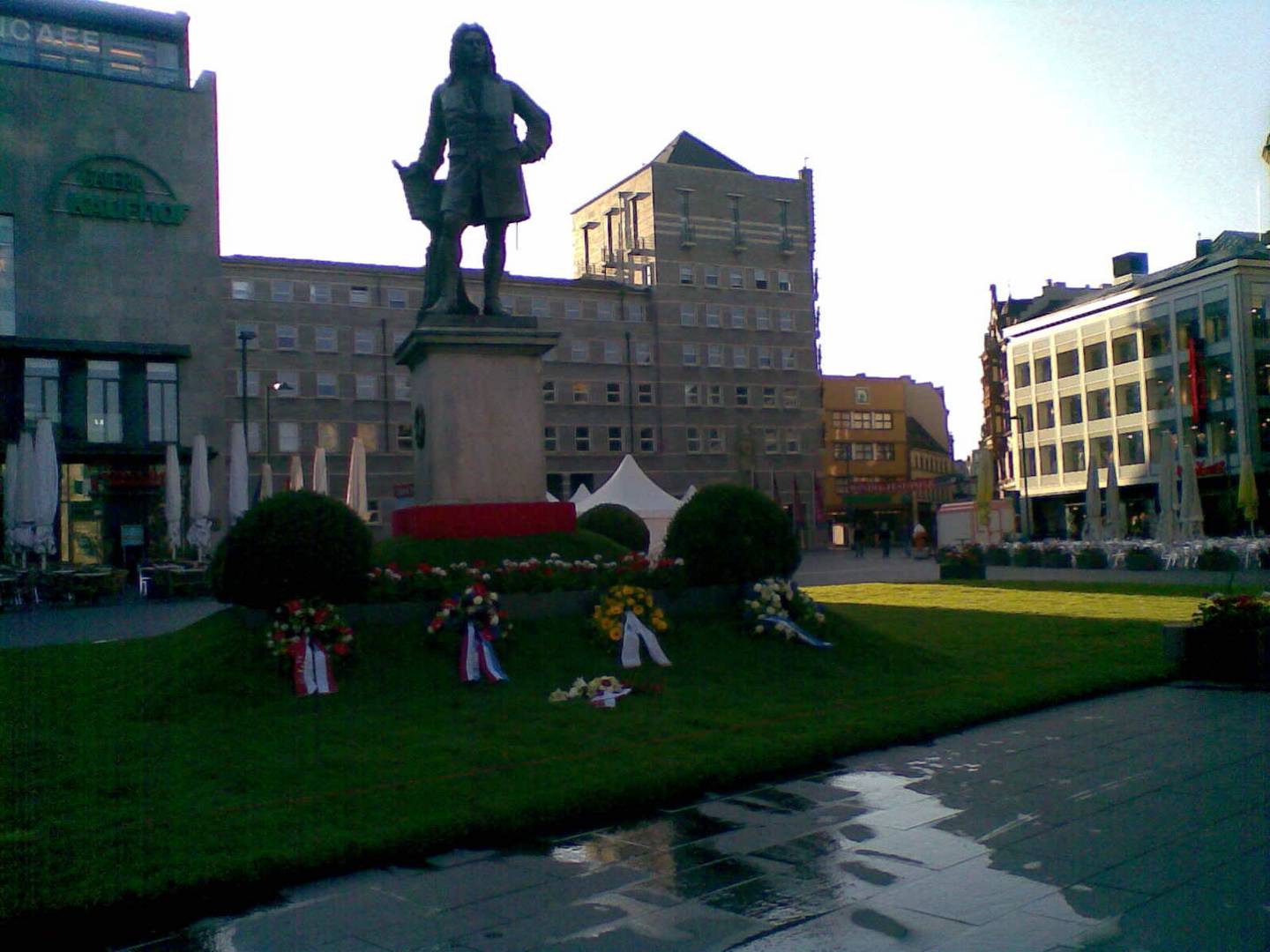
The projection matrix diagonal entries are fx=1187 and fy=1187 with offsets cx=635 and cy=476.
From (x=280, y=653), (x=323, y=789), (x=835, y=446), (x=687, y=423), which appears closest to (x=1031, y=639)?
(x=280, y=653)

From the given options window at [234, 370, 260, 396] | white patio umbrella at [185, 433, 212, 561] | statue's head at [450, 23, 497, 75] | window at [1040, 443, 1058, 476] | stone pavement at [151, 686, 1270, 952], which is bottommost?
stone pavement at [151, 686, 1270, 952]

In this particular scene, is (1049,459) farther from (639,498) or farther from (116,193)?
(116,193)

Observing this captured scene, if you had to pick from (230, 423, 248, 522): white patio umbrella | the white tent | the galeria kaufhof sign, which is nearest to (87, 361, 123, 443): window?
the galeria kaufhof sign

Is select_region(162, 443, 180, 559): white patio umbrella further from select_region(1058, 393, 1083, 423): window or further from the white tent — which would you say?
select_region(1058, 393, 1083, 423): window

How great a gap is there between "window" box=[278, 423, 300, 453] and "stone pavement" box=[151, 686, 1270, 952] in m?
57.9

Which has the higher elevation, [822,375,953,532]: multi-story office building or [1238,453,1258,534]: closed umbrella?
[822,375,953,532]: multi-story office building

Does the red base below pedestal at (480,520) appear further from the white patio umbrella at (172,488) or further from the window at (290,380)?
the window at (290,380)

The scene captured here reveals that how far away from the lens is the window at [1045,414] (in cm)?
7606

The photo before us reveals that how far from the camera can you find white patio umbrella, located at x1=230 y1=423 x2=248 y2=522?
3027 centimetres

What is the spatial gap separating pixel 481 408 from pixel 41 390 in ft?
107

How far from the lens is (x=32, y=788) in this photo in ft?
24.8

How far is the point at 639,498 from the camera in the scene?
36.2 meters

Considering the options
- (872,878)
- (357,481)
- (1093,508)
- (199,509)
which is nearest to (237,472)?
(199,509)

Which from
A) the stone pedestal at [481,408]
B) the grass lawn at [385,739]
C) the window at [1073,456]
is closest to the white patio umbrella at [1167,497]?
the grass lawn at [385,739]
